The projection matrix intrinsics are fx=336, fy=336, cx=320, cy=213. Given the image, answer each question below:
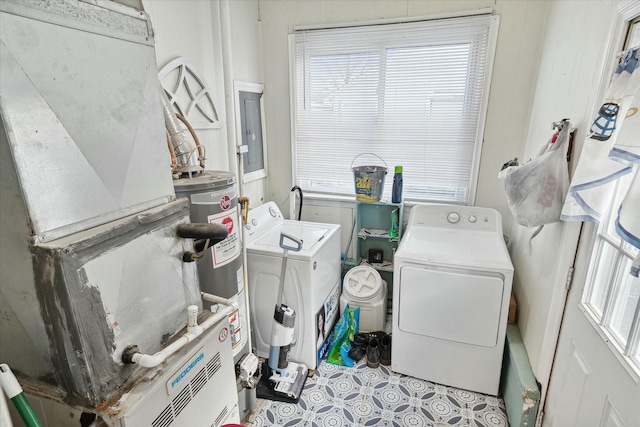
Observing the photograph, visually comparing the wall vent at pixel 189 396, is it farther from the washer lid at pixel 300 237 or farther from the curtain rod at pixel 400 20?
the curtain rod at pixel 400 20

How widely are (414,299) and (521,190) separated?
0.87m

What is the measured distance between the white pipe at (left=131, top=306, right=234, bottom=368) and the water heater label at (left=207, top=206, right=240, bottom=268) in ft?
1.51

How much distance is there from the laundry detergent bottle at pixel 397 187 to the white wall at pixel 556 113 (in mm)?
859

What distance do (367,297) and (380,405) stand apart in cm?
69

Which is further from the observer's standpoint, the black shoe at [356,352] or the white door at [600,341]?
the black shoe at [356,352]

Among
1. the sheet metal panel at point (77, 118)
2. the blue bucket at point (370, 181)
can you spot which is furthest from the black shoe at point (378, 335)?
the sheet metal panel at point (77, 118)

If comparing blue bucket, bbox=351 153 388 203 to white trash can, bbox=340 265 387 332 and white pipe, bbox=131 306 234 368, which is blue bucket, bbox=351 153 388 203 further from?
white pipe, bbox=131 306 234 368

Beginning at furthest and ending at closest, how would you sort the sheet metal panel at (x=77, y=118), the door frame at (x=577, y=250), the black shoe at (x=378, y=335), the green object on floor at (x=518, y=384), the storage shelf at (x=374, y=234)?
the storage shelf at (x=374, y=234)
the black shoe at (x=378, y=335)
the green object on floor at (x=518, y=384)
the door frame at (x=577, y=250)
the sheet metal panel at (x=77, y=118)

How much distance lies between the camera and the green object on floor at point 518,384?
1.62m

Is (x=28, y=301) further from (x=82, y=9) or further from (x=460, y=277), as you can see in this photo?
(x=460, y=277)

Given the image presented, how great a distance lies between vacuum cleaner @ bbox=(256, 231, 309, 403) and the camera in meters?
1.97

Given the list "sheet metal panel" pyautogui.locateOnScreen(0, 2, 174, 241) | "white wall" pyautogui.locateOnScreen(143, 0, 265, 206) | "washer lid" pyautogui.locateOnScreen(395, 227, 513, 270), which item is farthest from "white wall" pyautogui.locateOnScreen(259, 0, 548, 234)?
"sheet metal panel" pyautogui.locateOnScreen(0, 2, 174, 241)

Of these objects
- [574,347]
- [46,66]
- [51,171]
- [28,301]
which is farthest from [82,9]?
[574,347]

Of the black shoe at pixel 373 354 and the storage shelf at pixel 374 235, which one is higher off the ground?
the storage shelf at pixel 374 235
